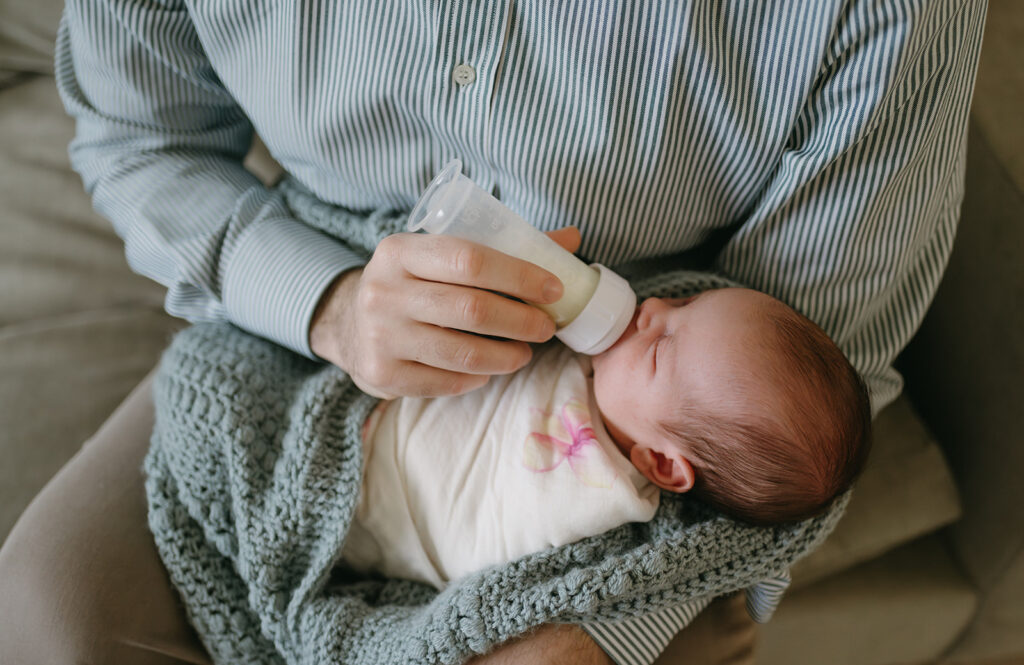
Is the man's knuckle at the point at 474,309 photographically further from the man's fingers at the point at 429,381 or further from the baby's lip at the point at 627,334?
the baby's lip at the point at 627,334

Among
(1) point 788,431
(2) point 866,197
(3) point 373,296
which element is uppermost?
(2) point 866,197

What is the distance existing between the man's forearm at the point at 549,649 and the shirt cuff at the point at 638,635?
0.01 meters

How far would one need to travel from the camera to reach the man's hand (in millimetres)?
761

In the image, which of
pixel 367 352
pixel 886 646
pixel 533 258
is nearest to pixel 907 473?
pixel 886 646

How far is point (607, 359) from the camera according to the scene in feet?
3.10

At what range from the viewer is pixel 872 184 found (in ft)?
2.84

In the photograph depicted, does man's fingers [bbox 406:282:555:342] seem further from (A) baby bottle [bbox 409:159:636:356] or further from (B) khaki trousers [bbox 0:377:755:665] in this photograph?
(B) khaki trousers [bbox 0:377:755:665]

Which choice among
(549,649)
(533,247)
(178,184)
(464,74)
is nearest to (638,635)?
(549,649)

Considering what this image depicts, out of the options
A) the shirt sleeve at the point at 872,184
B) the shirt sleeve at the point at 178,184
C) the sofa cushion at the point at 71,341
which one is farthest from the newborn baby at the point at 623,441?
the sofa cushion at the point at 71,341

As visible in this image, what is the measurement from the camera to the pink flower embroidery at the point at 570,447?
2.89 ft

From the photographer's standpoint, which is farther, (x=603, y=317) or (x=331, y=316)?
(x=331, y=316)

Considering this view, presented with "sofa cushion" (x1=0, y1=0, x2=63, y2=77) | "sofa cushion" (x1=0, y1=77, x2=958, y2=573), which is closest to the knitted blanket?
"sofa cushion" (x1=0, y1=77, x2=958, y2=573)

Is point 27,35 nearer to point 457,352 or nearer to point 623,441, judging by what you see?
point 457,352

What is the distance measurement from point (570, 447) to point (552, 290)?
0.77ft
